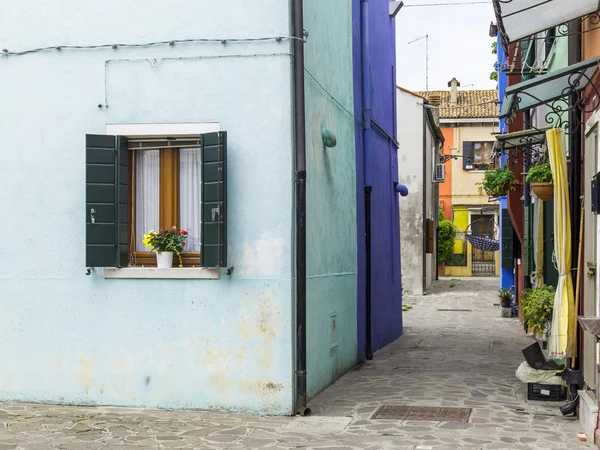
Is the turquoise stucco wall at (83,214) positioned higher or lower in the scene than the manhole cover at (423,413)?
higher

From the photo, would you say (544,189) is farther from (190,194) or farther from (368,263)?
(190,194)

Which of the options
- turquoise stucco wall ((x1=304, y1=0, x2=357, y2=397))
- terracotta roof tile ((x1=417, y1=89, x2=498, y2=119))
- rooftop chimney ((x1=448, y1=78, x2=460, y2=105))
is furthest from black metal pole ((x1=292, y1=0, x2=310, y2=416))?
rooftop chimney ((x1=448, y1=78, x2=460, y2=105))

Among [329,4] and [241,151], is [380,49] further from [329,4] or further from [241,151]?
[241,151]

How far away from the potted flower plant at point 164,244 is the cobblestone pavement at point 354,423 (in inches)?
59.3

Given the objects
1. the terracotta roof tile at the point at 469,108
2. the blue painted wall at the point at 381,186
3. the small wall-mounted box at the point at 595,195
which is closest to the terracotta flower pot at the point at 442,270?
the terracotta roof tile at the point at 469,108

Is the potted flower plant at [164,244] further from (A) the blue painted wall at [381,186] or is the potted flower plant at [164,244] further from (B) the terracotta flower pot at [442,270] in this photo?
(B) the terracotta flower pot at [442,270]

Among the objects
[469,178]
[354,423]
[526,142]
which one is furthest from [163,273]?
[469,178]

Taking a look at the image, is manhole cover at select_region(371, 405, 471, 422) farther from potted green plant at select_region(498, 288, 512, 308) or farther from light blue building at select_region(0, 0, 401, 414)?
potted green plant at select_region(498, 288, 512, 308)

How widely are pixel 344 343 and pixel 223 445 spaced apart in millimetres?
4482

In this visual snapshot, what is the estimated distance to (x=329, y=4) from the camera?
11.1m

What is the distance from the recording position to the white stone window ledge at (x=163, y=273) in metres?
8.91

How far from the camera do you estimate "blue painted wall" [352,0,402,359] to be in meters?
13.4

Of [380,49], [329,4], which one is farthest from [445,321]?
[329,4]

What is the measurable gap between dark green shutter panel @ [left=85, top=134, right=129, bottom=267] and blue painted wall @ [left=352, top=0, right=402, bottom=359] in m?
4.86
